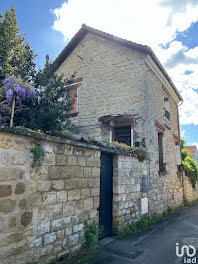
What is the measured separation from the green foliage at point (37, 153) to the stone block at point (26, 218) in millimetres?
721

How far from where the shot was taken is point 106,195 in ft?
16.6

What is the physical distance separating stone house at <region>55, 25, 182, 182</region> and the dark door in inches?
94.7

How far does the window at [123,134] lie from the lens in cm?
813

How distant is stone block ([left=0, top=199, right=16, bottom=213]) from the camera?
2.59m

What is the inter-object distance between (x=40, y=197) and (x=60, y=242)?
0.95 m

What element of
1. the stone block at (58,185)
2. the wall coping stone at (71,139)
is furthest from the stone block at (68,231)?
the wall coping stone at (71,139)

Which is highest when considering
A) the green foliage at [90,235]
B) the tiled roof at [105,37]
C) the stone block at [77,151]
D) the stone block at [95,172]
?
the tiled roof at [105,37]

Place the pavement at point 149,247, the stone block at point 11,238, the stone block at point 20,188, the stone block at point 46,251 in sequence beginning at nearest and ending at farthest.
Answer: the stone block at point 11,238 < the stone block at point 20,188 < the stone block at point 46,251 < the pavement at point 149,247

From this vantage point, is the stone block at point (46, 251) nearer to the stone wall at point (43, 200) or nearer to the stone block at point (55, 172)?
the stone wall at point (43, 200)

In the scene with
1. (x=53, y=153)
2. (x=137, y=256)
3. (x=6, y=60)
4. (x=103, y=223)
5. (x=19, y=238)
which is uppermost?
(x=6, y=60)

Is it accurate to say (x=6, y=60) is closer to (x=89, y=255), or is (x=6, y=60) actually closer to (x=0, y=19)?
(x=0, y=19)

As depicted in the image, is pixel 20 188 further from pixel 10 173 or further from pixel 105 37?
pixel 105 37

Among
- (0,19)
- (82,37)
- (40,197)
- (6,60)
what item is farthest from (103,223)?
(82,37)

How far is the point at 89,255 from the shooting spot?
12.2 ft
